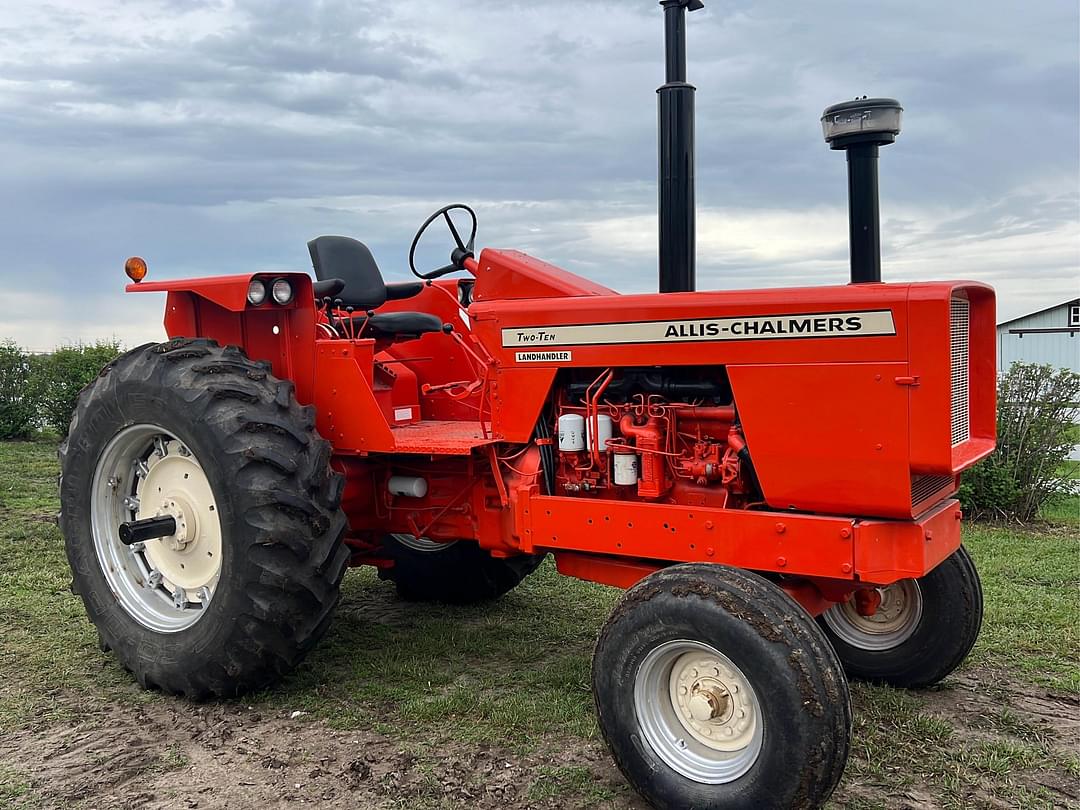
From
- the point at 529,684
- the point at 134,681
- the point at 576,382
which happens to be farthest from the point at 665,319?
the point at 134,681

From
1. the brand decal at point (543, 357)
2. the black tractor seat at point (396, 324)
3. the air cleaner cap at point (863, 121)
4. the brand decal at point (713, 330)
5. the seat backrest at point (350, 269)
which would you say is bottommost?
the brand decal at point (543, 357)

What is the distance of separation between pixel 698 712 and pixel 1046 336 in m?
23.7

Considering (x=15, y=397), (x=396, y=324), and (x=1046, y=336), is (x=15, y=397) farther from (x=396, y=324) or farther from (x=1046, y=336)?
(x=1046, y=336)

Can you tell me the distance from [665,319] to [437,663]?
2.08 m

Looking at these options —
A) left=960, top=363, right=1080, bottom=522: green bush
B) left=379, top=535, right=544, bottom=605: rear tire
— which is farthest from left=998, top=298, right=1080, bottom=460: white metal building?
left=379, top=535, right=544, bottom=605: rear tire

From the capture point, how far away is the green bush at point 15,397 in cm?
1291

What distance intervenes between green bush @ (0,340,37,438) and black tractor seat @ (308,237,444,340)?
9.38 m

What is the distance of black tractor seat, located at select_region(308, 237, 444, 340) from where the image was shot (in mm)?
4992

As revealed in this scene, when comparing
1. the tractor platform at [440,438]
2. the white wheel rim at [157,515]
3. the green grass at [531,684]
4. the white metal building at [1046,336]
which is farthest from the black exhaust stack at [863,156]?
the white metal building at [1046,336]

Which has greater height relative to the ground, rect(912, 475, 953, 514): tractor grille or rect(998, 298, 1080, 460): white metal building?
rect(998, 298, 1080, 460): white metal building

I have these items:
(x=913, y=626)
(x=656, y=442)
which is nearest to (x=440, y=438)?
(x=656, y=442)

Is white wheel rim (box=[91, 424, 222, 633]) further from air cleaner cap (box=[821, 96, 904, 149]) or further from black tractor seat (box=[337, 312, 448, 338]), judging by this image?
air cleaner cap (box=[821, 96, 904, 149])

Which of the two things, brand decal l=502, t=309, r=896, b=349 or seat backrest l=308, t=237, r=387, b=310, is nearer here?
brand decal l=502, t=309, r=896, b=349

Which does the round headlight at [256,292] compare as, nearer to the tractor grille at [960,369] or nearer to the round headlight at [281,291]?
the round headlight at [281,291]
